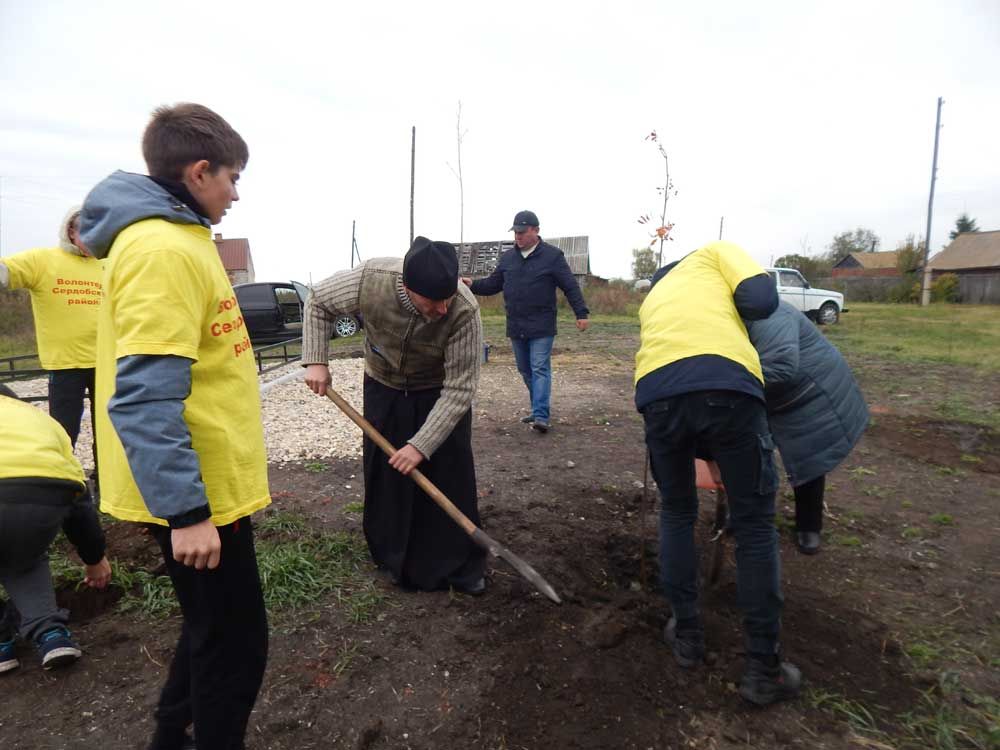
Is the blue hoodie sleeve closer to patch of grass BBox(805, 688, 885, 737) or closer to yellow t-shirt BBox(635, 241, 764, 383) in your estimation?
yellow t-shirt BBox(635, 241, 764, 383)

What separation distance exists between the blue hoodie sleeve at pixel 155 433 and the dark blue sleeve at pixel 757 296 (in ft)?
5.72

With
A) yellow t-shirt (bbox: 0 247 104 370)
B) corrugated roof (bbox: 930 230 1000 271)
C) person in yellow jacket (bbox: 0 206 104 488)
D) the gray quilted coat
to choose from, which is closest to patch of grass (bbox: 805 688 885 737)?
the gray quilted coat

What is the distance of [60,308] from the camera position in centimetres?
361

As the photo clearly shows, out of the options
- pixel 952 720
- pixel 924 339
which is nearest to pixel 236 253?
pixel 924 339

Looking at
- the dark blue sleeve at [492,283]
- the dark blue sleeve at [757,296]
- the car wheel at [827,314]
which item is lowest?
the car wheel at [827,314]

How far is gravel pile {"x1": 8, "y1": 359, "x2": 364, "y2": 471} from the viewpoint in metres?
4.89

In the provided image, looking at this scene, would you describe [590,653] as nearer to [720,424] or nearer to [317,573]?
[720,424]

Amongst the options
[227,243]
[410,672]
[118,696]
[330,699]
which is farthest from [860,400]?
[227,243]

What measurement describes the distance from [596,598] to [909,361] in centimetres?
915

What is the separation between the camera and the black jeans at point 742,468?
2.00m

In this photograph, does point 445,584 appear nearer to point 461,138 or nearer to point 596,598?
point 596,598

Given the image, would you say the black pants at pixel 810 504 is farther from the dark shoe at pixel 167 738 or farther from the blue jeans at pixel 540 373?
the dark shoe at pixel 167 738

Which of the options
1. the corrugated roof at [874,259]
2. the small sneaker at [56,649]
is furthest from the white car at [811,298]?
the corrugated roof at [874,259]

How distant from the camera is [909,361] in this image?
31.4ft
